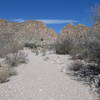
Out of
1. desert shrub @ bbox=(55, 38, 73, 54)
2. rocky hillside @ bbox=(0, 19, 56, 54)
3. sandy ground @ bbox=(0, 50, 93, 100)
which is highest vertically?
rocky hillside @ bbox=(0, 19, 56, 54)

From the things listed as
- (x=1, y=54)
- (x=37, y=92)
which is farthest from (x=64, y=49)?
(x=37, y=92)

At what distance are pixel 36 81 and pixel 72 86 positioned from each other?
1859mm

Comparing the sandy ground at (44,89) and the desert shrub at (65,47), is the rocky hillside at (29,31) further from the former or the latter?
the sandy ground at (44,89)

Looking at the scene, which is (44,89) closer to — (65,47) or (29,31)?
(65,47)

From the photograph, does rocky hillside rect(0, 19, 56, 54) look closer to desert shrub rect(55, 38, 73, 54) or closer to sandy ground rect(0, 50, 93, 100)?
desert shrub rect(55, 38, 73, 54)

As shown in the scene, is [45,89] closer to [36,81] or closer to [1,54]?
[36,81]

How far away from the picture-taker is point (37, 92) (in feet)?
21.4

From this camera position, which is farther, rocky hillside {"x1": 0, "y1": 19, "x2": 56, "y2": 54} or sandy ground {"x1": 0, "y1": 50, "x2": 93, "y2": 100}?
rocky hillside {"x1": 0, "y1": 19, "x2": 56, "y2": 54}

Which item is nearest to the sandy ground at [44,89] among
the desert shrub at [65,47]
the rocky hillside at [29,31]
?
the desert shrub at [65,47]

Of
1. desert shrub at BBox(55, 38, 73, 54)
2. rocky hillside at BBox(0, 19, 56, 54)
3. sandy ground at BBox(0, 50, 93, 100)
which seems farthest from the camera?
rocky hillside at BBox(0, 19, 56, 54)

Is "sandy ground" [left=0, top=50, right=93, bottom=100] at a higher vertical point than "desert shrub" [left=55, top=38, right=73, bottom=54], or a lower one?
lower

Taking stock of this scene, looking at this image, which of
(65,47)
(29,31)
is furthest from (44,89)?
(29,31)

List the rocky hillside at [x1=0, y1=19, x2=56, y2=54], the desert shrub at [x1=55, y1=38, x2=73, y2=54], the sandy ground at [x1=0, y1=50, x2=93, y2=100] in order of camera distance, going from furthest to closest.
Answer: the rocky hillside at [x1=0, y1=19, x2=56, y2=54], the desert shrub at [x1=55, y1=38, x2=73, y2=54], the sandy ground at [x1=0, y1=50, x2=93, y2=100]

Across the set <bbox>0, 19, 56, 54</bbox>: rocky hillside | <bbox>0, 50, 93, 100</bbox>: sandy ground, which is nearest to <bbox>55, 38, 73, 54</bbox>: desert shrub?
<bbox>0, 50, 93, 100</bbox>: sandy ground
